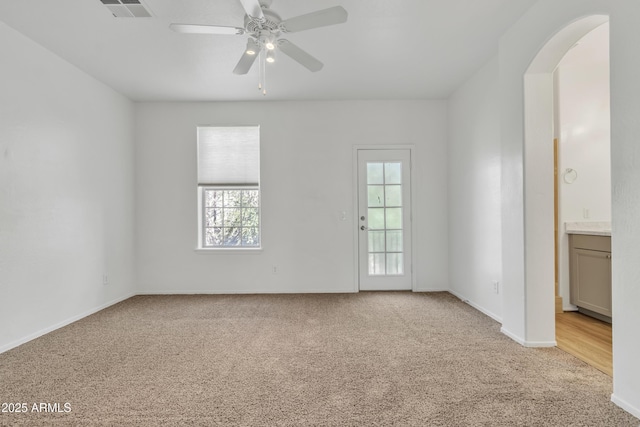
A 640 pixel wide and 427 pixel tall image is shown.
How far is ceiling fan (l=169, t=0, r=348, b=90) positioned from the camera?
2211 millimetres

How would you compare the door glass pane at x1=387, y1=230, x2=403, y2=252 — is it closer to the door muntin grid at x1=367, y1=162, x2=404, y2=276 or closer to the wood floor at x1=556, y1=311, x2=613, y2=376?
the door muntin grid at x1=367, y1=162, x2=404, y2=276

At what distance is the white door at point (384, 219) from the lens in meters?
4.95

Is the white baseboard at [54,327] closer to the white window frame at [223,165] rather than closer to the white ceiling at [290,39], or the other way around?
the white window frame at [223,165]

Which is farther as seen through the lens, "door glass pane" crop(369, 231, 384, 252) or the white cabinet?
"door glass pane" crop(369, 231, 384, 252)

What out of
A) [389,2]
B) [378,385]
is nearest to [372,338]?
[378,385]

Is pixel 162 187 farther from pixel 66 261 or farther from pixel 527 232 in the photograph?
pixel 527 232

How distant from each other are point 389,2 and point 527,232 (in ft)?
7.03

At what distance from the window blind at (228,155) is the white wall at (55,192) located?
106cm

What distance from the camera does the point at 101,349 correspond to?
2914 mm

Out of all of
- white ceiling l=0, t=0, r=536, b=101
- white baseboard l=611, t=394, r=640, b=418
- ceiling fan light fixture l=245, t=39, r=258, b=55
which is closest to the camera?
white baseboard l=611, t=394, r=640, b=418

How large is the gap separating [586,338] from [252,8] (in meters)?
3.80

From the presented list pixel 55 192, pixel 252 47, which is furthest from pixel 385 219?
pixel 55 192

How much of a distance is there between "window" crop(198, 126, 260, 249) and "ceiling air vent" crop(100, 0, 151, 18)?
7.45 ft

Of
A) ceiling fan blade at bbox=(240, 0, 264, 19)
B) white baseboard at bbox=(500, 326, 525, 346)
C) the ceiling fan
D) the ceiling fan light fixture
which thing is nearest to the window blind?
the ceiling fan
